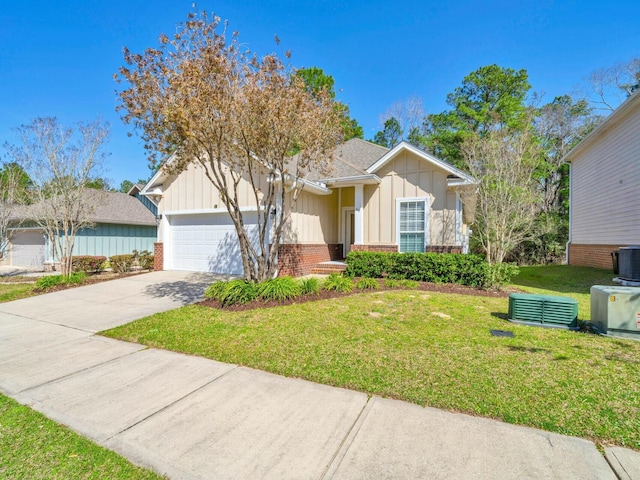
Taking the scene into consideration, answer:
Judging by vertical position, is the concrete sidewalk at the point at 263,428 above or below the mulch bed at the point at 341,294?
below

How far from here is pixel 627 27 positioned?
45.0 feet

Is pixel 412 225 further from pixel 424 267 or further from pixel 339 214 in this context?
pixel 339 214

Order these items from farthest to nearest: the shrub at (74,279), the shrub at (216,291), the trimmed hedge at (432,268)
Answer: the shrub at (74,279) < the trimmed hedge at (432,268) < the shrub at (216,291)

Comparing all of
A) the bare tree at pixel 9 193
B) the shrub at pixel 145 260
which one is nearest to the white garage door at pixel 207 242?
the shrub at pixel 145 260

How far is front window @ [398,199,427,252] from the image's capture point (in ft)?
36.9

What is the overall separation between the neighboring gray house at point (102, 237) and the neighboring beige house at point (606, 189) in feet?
73.7

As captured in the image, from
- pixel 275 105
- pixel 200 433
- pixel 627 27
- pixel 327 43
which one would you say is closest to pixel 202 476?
pixel 200 433

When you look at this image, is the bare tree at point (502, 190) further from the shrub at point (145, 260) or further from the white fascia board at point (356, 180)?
the shrub at point (145, 260)

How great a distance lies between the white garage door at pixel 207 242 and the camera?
38.9 ft

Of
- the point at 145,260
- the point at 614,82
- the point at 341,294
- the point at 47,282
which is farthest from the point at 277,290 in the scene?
the point at 614,82

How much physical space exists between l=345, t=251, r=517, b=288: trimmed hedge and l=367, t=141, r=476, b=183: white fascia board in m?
2.95

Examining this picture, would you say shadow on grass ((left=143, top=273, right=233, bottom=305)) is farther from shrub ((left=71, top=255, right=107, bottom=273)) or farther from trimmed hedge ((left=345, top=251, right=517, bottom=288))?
shrub ((left=71, top=255, right=107, bottom=273))

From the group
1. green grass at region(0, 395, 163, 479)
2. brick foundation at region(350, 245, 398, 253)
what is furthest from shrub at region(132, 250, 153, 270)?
green grass at region(0, 395, 163, 479)

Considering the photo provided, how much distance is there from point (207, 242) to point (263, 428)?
36.1ft
